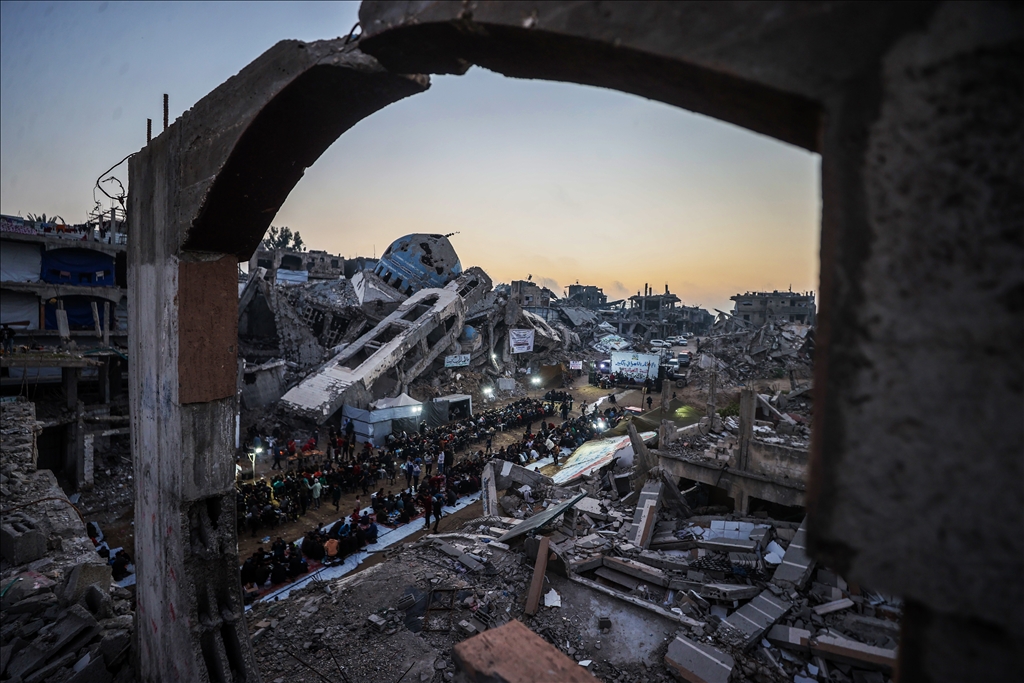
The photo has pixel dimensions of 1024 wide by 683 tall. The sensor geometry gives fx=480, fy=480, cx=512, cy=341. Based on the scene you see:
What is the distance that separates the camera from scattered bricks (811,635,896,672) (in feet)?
24.8

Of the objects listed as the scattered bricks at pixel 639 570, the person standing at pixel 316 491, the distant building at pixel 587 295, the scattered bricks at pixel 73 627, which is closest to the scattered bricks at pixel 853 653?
the scattered bricks at pixel 639 570

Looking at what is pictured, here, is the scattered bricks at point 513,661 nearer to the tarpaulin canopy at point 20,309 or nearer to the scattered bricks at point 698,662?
the scattered bricks at point 698,662

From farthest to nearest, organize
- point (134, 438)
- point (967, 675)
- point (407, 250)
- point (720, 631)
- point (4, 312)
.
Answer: point (407, 250) → point (4, 312) → point (720, 631) → point (134, 438) → point (967, 675)

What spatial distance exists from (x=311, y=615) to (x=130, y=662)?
9.36 ft

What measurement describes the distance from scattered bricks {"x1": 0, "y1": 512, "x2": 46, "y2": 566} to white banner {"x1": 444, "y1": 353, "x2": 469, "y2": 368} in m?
21.0

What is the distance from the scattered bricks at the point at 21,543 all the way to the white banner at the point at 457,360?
2105 cm

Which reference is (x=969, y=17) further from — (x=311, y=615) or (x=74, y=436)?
(x=74, y=436)

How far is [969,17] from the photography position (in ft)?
3.54

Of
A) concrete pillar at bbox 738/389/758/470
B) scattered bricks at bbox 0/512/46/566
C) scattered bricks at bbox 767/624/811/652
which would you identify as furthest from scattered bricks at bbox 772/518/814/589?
scattered bricks at bbox 0/512/46/566

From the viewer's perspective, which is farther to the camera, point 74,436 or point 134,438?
point 74,436

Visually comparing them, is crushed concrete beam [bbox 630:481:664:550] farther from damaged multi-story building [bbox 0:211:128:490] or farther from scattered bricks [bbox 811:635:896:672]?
damaged multi-story building [bbox 0:211:128:490]

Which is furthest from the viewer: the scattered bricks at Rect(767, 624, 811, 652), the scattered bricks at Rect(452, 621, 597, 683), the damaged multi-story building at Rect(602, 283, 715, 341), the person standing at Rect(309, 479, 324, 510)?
the damaged multi-story building at Rect(602, 283, 715, 341)

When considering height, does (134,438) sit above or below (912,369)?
below

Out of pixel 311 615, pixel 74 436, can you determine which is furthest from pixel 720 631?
pixel 74 436
